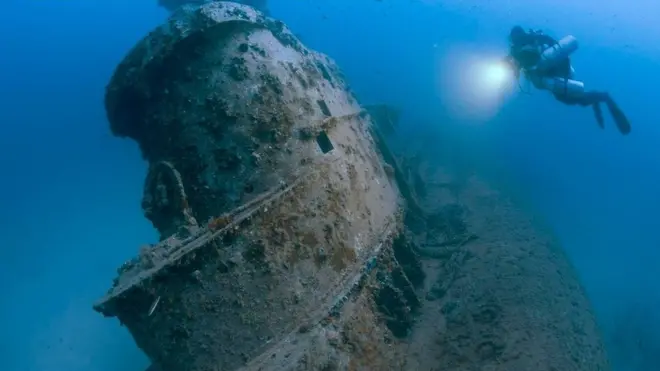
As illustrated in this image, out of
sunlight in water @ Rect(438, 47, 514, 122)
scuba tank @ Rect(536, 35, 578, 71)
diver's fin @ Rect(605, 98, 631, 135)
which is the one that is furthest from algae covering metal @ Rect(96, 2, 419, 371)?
sunlight in water @ Rect(438, 47, 514, 122)

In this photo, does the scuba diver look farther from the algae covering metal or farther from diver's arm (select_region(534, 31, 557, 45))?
the algae covering metal

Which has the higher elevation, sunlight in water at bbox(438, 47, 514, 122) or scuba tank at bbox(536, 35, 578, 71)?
scuba tank at bbox(536, 35, 578, 71)

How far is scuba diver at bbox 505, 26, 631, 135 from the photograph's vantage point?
376 inches

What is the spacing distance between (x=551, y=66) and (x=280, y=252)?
8.54 metres

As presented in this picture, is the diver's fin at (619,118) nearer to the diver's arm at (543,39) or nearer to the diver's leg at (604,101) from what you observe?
the diver's leg at (604,101)

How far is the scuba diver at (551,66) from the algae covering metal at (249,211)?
5.67 meters

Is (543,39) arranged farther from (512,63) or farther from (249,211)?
(249,211)

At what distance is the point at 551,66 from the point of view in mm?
9625

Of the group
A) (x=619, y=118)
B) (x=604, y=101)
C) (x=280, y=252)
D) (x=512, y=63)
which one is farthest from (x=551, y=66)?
(x=280, y=252)

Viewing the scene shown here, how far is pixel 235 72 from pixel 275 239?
86.1 inches

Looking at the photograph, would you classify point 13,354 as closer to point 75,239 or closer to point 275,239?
point 75,239

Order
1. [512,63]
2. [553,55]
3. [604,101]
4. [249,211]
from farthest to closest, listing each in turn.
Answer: [512,63], [604,101], [553,55], [249,211]

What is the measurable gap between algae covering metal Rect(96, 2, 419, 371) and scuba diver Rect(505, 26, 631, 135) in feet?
18.6

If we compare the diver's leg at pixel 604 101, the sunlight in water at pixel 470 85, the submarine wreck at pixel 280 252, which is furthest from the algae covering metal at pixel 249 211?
the sunlight in water at pixel 470 85
